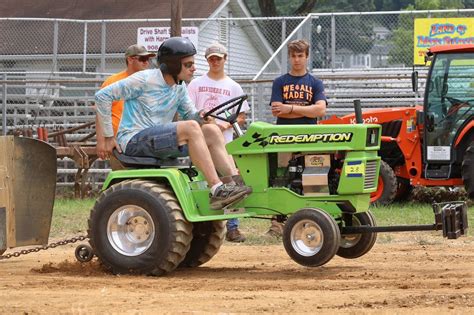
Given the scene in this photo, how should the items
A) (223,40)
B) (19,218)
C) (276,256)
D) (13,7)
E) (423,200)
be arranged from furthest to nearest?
(13,7), (223,40), (423,200), (276,256), (19,218)

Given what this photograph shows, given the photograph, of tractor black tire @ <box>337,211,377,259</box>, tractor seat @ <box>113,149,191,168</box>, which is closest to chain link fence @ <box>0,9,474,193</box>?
tractor black tire @ <box>337,211,377,259</box>

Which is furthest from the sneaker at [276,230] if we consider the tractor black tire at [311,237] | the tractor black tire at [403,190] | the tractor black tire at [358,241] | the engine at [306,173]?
the tractor black tire at [403,190]

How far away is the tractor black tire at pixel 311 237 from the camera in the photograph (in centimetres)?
877

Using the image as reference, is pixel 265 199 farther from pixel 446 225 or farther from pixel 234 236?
pixel 234 236

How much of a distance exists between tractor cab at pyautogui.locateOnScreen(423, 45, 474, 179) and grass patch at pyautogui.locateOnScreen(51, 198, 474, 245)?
0.79 meters

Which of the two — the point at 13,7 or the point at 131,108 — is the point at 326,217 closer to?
the point at 131,108

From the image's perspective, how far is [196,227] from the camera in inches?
380

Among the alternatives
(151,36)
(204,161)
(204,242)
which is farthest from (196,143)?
(151,36)

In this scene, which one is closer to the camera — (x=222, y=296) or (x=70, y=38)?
(x=222, y=296)

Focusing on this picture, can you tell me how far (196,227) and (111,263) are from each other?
2.84 feet

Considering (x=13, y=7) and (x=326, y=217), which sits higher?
(x=13, y=7)

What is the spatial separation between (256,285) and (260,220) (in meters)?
6.11

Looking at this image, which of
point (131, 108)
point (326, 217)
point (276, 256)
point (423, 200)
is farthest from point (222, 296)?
point (423, 200)

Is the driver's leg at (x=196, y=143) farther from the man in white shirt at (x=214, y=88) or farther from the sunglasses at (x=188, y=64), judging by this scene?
the man in white shirt at (x=214, y=88)
